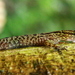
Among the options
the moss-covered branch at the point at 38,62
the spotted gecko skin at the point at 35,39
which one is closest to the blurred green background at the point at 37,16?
the spotted gecko skin at the point at 35,39

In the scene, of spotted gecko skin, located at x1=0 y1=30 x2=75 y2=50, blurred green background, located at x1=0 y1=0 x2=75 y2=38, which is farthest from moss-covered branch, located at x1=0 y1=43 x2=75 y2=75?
blurred green background, located at x1=0 y1=0 x2=75 y2=38

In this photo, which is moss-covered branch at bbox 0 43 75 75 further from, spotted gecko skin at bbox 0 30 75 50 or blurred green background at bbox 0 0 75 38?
blurred green background at bbox 0 0 75 38

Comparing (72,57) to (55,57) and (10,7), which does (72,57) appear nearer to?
(55,57)

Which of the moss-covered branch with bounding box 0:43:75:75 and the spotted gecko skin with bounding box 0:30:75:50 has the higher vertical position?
the spotted gecko skin with bounding box 0:30:75:50

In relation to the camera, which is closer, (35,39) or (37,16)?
(35,39)

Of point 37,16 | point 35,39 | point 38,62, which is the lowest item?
point 38,62

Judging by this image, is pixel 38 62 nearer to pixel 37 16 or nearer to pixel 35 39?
pixel 35 39

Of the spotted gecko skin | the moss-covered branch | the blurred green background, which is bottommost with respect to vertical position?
the moss-covered branch

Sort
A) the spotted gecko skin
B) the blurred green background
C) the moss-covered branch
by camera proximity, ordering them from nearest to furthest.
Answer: the moss-covered branch, the spotted gecko skin, the blurred green background

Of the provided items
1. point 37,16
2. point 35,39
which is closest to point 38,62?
point 35,39
